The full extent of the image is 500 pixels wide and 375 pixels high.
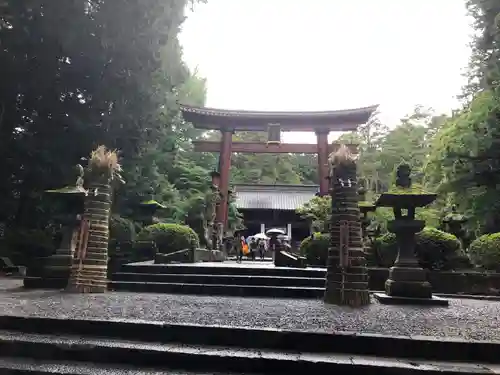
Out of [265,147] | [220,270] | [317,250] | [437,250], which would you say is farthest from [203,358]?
[265,147]

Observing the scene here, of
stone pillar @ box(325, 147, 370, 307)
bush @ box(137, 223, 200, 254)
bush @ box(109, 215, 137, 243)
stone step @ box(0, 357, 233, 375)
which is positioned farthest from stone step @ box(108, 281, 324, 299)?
stone step @ box(0, 357, 233, 375)

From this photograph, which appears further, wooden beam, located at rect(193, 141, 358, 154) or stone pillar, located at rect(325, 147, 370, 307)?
wooden beam, located at rect(193, 141, 358, 154)

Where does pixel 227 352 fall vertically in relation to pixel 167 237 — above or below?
below

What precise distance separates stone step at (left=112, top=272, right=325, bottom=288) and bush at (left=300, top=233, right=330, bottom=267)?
1973 millimetres

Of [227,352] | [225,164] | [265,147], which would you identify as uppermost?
[265,147]

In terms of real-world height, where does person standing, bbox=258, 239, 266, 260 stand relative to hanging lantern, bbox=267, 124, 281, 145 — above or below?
below

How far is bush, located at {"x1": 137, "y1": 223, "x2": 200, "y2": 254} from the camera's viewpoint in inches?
405

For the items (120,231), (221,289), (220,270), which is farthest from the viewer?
(120,231)

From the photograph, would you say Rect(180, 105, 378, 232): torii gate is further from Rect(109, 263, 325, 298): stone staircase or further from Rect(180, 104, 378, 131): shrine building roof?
Rect(109, 263, 325, 298): stone staircase

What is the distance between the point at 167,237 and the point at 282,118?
10728 mm

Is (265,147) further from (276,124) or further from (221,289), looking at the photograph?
(221,289)

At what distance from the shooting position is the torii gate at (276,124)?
61.1 feet

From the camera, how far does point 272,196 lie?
1091 inches

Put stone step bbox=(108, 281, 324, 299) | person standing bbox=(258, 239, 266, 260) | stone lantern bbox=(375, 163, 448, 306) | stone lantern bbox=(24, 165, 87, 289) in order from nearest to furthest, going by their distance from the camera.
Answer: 1. stone lantern bbox=(375, 163, 448, 306)
2. stone step bbox=(108, 281, 324, 299)
3. stone lantern bbox=(24, 165, 87, 289)
4. person standing bbox=(258, 239, 266, 260)
